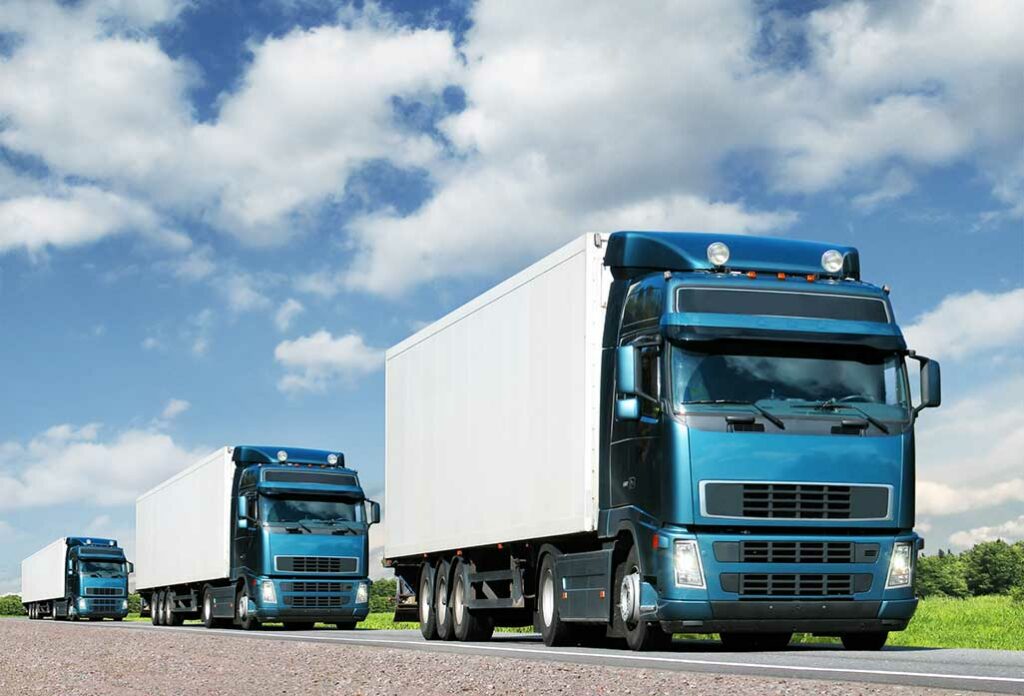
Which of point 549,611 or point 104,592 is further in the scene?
point 104,592

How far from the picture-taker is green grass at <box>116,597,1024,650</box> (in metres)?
17.8

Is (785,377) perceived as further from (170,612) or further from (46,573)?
(46,573)

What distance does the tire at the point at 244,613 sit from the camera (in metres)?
30.0

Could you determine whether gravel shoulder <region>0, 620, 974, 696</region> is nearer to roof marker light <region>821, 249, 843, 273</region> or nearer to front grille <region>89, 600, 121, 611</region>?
roof marker light <region>821, 249, 843, 273</region>

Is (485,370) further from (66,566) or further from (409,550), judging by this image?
(66,566)

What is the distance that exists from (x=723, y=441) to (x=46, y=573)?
2229 inches

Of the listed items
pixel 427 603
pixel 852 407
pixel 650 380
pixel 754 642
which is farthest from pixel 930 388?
pixel 427 603

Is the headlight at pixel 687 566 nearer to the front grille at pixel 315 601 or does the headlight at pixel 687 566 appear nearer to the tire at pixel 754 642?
the tire at pixel 754 642

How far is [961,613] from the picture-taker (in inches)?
872

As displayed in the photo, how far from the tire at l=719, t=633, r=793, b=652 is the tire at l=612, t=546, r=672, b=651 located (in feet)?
5.48

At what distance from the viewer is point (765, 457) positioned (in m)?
13.3

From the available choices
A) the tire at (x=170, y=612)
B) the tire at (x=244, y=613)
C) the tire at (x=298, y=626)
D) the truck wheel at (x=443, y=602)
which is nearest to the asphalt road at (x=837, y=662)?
the truck wheel at (x=443, y=602)

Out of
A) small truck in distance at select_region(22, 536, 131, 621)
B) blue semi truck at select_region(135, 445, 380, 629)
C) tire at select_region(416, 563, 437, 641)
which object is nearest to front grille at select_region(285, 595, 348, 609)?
blue semi truck at select_region(135, 445, 380, 629)

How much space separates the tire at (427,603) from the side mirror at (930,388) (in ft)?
30.4
